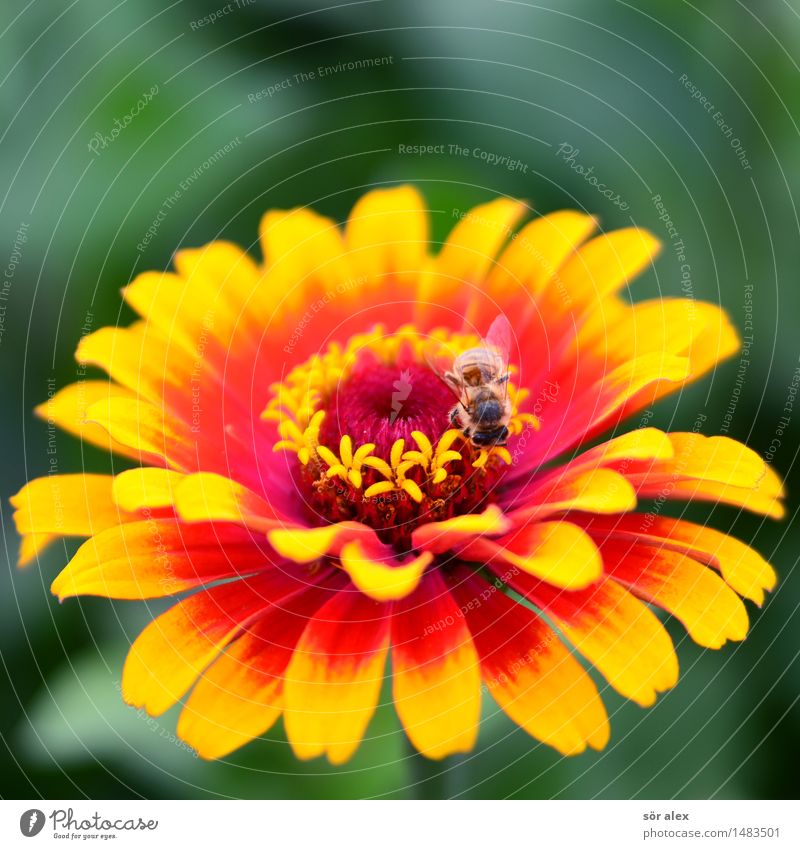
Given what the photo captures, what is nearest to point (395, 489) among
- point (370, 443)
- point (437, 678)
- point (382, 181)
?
point (370, 443)

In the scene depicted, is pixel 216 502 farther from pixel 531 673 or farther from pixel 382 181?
pixel 382 181

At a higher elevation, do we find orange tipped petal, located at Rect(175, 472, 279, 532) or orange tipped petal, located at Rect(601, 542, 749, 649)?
orange tipped petal, located at Rect(175, 472, 279, 532)

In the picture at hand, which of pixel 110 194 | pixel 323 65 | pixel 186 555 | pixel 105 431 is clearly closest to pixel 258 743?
pixel 186 555

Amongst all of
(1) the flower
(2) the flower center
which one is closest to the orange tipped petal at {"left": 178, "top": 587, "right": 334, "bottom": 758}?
(1) the flower

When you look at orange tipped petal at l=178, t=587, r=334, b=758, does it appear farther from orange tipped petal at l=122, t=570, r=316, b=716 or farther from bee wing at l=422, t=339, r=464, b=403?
bee wing at l=422, t=339, r=464, b=403

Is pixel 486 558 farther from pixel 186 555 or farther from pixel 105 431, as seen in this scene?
pixel 105 431
